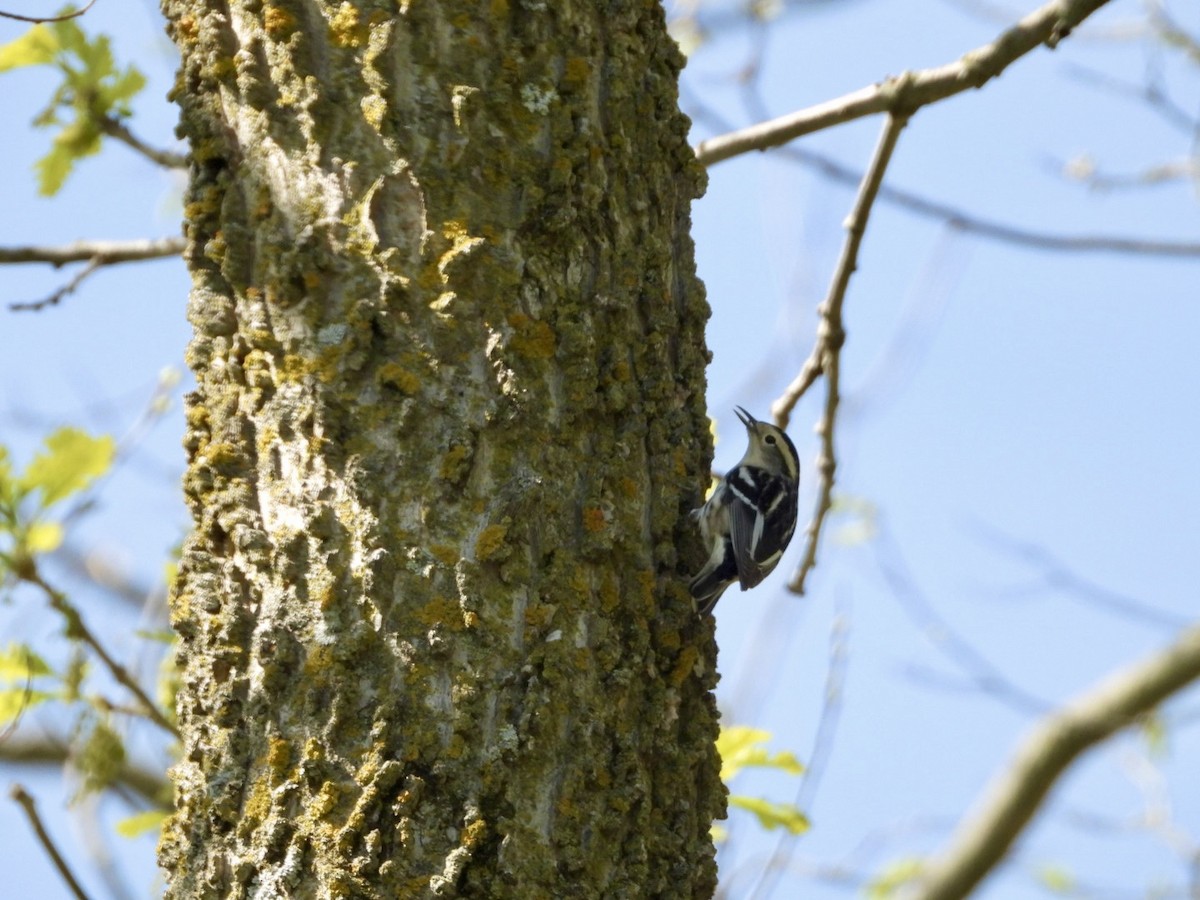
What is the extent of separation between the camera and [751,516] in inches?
190

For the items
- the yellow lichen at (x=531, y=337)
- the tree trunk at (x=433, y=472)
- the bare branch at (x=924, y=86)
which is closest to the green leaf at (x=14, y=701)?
the tree trunk at (x=433, y=472)

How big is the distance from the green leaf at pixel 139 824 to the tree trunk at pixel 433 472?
2.39 feet

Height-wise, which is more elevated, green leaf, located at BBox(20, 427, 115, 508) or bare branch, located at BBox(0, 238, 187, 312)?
bare branch, located at BBox(0, 238, 187, 312)

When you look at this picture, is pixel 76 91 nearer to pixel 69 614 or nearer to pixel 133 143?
pixel 133 143

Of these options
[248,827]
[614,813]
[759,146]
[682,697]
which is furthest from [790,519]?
[248,827]

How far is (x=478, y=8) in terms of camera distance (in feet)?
10.1

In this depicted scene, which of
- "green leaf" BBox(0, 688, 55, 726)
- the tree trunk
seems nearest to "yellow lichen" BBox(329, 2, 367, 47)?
the tree trunk

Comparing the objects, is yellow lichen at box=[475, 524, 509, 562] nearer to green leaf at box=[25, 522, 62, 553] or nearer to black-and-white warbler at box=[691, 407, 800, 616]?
black-and-white warbler at box=[691, 407, 800, 616]

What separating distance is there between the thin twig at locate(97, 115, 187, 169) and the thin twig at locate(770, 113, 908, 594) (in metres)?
1.93

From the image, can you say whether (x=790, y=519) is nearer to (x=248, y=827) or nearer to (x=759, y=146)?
(x=759, y=146)

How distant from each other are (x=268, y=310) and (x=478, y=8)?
81 cm

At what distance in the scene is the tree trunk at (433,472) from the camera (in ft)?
8.73

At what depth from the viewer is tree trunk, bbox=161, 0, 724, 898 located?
2.66m

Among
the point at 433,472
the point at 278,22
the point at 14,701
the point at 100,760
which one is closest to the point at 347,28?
the point at 278,22
